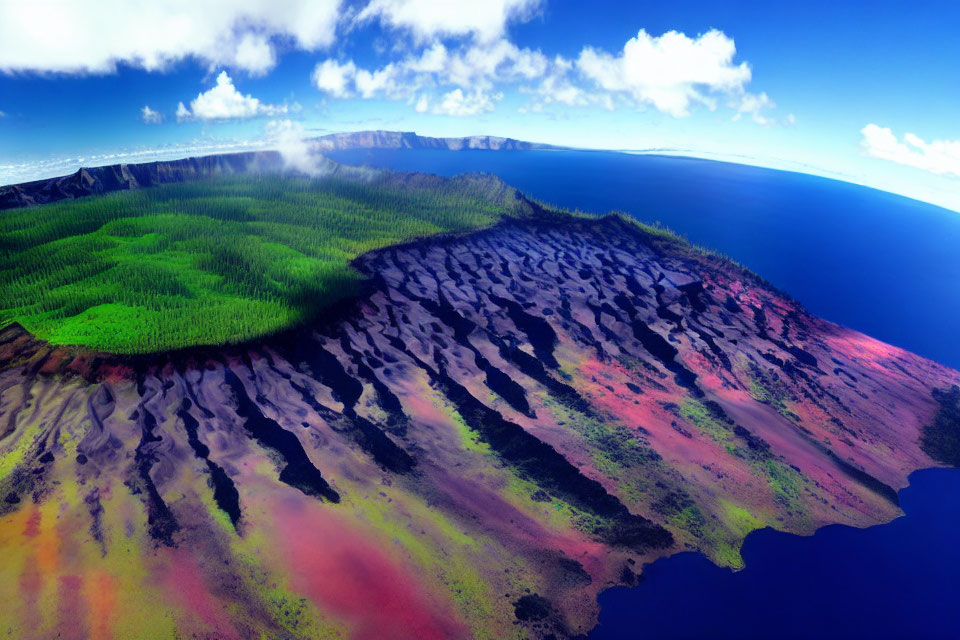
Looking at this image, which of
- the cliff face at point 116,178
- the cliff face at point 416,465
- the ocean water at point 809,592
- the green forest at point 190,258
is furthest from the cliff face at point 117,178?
the ocean water at point 809,592

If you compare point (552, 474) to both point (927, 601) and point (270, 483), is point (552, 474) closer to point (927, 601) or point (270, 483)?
point (270, 483)

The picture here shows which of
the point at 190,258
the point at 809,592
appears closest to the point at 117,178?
the point at 190,258

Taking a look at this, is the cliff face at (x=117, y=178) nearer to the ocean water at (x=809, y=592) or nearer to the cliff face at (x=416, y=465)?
the cliff face at (x=416, y=465)

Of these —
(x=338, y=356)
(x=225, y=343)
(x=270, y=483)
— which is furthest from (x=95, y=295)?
(x=270, y=483)

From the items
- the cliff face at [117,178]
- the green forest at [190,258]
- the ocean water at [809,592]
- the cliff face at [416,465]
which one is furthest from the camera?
the cliff face at [117,178]

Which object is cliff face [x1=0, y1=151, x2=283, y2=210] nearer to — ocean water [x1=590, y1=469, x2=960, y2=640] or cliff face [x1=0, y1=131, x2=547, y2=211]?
cliff face [x1=0, y1=131, x2=547, y2=211]

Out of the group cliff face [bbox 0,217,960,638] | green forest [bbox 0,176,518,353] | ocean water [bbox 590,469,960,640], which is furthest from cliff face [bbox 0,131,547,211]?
ocean water [bbox 590,469,960,640]

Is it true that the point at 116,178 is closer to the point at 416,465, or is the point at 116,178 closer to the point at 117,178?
the point at 117,178
